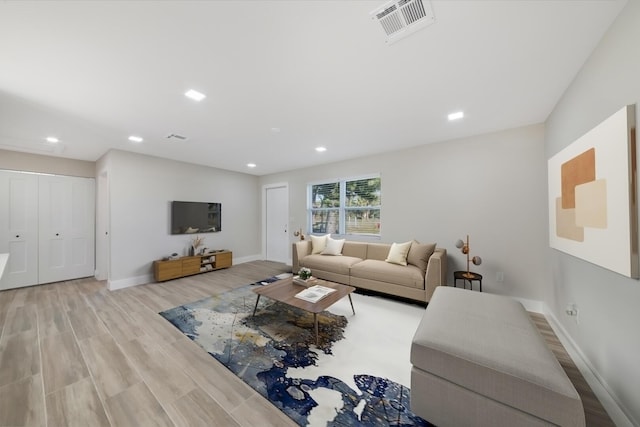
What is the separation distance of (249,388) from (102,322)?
2.31m

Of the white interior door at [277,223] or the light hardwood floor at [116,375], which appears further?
the white interior door at [277,223]

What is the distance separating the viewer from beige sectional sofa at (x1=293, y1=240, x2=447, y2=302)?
307 cm

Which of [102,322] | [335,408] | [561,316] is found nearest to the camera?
[335,408]

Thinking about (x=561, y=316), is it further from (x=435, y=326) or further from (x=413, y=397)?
(x=413, y=397)

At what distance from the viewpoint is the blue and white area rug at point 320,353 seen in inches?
58.4

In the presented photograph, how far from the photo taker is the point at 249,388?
1.66m

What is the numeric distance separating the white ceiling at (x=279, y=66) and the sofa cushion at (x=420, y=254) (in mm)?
1761

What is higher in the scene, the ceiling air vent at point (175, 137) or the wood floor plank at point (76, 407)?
the ceiling air vent at point (175, 137)

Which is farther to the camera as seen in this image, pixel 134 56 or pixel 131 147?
pixel 131 147

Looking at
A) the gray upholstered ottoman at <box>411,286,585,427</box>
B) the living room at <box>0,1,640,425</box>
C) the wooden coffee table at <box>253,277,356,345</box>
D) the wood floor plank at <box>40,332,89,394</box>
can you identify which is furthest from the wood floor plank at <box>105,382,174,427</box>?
the living room at <box>0,1,640,425</box>

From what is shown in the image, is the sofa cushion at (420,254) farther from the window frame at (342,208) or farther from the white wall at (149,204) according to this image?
the white wall at (149,204)

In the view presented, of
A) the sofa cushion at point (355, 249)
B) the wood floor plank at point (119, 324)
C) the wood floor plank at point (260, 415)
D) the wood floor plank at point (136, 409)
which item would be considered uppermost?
the sofa cushion at point (355, 249)

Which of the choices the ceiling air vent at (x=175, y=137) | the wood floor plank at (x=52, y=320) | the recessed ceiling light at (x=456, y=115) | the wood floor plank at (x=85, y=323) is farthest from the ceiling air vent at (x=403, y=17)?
the wood floor plank at (x=52, y=320)

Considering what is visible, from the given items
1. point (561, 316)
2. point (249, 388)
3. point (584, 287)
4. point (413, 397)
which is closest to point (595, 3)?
point (584, 287)
